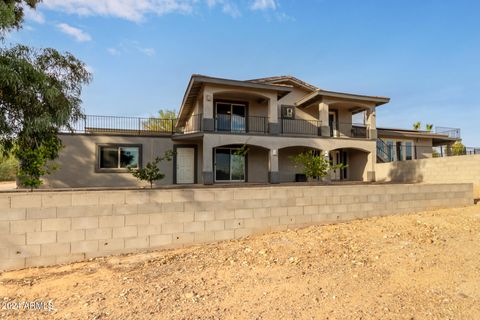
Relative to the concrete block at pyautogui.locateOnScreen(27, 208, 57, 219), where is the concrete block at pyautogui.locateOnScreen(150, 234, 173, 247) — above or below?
below

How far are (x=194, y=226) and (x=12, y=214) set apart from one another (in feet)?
10.5

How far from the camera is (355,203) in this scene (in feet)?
24.4

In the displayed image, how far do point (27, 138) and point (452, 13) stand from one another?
14.5 m

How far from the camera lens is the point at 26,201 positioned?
479 centimetres

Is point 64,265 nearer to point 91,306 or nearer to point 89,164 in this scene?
point 91,306

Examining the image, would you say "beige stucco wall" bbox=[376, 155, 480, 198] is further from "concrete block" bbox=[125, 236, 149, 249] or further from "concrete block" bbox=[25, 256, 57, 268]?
"concrete block" bbox=[25, 256, 57, 268]

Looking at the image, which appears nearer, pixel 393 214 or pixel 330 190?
pixel 330 190

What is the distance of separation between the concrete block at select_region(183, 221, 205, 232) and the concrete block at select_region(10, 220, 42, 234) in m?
2.58

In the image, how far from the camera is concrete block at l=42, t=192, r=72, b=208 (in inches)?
192

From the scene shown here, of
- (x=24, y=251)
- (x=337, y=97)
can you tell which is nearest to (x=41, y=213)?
(x=24, y=251)

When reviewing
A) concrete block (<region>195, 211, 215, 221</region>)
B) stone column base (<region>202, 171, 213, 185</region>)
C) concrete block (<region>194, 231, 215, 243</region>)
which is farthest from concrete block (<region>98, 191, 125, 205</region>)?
stone column base (<region>202, 171, 213, 185</region>)

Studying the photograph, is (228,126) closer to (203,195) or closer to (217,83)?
(217,83)

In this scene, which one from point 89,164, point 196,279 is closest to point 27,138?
point 196,279

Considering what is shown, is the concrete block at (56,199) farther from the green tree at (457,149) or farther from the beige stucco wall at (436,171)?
the green tree at (457,149)
